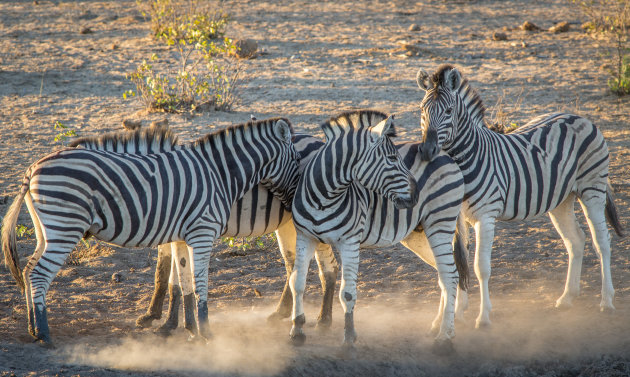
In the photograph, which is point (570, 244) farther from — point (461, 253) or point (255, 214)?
point (255, 214)

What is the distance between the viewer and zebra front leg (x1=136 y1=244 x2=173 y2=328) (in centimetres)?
668

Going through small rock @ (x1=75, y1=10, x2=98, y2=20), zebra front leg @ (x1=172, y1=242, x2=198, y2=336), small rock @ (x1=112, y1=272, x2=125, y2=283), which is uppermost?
small rock @ (x1=75, y1=10, x2=98, y2=20)

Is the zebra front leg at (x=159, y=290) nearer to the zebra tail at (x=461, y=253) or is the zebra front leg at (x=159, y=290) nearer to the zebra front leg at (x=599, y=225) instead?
the zebra tail at (x=461, y=253)

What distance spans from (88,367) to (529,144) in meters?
4.64

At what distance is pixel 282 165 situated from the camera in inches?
253

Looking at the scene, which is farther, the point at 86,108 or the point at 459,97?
the point at 86,108

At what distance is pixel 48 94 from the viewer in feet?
42.3

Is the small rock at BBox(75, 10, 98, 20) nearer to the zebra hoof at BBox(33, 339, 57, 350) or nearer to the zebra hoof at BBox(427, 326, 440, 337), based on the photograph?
the zebra hoof at BBox(33, 339, 57, 350)

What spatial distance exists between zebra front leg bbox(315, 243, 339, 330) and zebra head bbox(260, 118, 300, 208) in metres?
0.60

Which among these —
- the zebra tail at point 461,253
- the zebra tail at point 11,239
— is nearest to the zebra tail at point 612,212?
the zebra tail at point 461,253

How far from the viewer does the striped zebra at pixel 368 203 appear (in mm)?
5855

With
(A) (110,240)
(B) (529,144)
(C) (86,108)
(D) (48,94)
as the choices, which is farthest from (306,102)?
(A) (110,240)

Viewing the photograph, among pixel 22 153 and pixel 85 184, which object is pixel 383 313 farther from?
pixel 22 153

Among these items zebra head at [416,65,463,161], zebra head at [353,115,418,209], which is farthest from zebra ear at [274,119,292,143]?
zebra head at [416,65,463,161]
